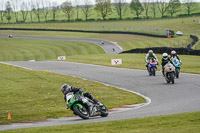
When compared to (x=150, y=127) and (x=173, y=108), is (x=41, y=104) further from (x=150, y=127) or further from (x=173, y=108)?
(x=150, y=127)

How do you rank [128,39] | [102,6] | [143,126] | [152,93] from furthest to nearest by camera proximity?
[102,6]
[128,39]
[152,93]
[143,126]

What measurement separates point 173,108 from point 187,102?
5.55 ft

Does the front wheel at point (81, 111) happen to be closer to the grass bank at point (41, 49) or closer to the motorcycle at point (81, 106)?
the motorcycle at point (81, 106)

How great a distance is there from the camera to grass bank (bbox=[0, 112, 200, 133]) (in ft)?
33.6

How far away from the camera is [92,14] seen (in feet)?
625

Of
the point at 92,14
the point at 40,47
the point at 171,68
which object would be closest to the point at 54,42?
the point at 40,47

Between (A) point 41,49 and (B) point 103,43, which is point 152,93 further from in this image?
(B) point 103,43

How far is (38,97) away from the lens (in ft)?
59.8

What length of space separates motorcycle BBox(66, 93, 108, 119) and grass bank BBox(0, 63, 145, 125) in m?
1.73

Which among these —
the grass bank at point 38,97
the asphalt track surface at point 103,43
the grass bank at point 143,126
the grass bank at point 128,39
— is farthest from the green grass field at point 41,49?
the grass bank at point 143,126

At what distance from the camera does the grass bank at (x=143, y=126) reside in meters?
10.2

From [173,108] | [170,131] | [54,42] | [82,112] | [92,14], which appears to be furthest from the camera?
[92,14]

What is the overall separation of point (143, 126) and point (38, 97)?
27.6 feet

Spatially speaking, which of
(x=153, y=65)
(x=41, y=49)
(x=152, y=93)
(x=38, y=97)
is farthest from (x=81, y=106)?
(x=41, y=49)
